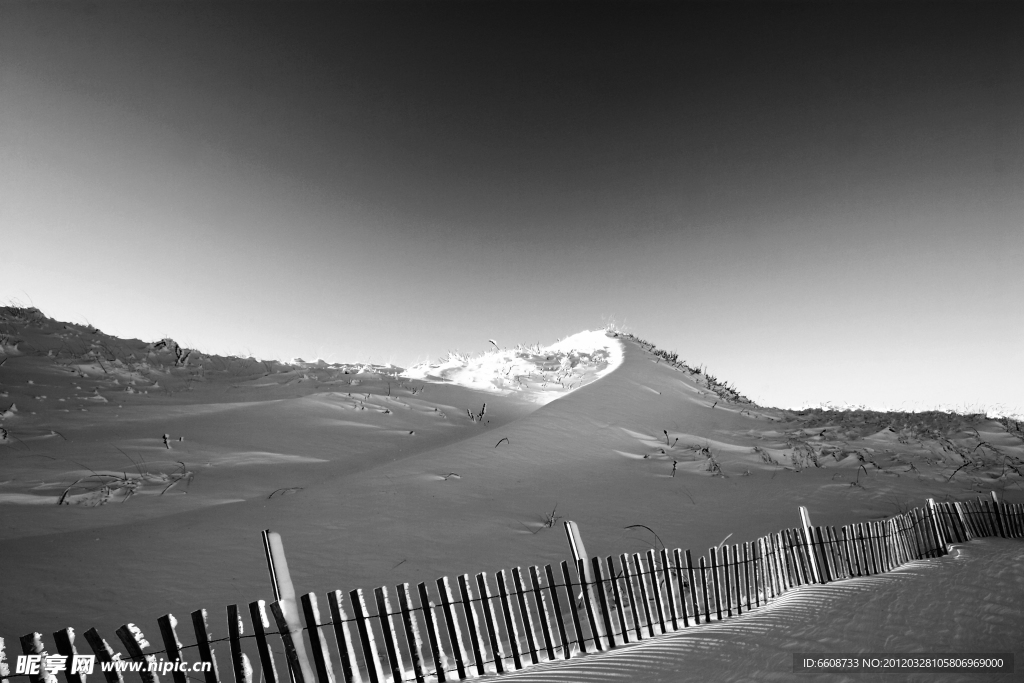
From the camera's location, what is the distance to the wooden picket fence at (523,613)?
351 cm

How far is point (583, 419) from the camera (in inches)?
547

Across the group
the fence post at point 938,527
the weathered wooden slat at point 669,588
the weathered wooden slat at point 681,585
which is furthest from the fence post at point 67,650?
the fence post at point 938,527

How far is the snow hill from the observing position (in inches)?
236

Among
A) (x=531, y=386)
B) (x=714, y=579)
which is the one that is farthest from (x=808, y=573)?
(x=531, y=386)

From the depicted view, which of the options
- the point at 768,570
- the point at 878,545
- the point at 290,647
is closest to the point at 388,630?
the point at 290,647

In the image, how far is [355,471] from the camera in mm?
9305

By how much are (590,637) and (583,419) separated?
8732 mm

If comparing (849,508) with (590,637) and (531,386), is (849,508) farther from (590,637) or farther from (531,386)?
(531,386)

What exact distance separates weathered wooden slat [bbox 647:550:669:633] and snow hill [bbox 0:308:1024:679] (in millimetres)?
2036

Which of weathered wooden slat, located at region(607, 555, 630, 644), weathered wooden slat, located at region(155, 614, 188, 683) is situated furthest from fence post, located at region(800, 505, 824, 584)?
weathered wooden slat, located at region(155, 614, 188, 683)

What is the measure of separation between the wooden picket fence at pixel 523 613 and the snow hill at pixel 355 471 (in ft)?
2.44

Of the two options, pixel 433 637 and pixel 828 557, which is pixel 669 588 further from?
pixel 828 557

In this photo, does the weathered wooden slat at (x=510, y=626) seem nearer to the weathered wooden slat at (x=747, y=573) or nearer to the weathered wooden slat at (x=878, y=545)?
the weathered wooden slat at (x=747, y=573)

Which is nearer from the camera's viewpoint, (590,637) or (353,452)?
(590,637)
